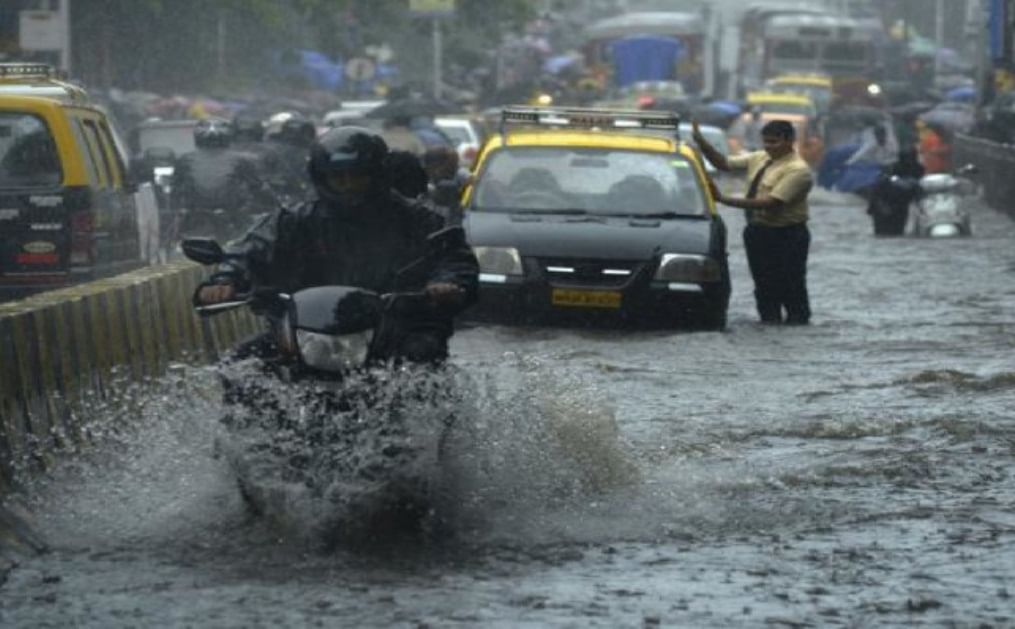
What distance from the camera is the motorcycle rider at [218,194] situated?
83.9 ft

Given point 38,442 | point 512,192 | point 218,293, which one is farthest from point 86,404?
point 512,192

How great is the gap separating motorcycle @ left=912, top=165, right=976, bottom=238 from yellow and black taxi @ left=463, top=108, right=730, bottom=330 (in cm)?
1448

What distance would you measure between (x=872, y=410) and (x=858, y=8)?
118055 mm

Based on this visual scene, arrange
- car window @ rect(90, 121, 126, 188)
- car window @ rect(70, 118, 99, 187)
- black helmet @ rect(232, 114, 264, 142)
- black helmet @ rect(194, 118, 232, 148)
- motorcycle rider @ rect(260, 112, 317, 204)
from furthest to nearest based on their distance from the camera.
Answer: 1. black helmet @ rect(232, 114, 264, 142)
2. motorcycle rider @ rect(260, 112, 317, 204)
3. black helmet @ rect(194, 118, 232, 148)
4. car window @ rect(90, 121, 126, 188)
5. car window @ rect(70, 118, 99, 187)

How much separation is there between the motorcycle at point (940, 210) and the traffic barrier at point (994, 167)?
216 inches

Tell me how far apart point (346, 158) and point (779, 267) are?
10535 mm

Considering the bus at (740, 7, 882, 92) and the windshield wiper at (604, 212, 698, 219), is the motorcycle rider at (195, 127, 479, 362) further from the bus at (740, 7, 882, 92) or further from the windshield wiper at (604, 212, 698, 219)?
the bus at (740, 7, 882, 92)

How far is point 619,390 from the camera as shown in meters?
14.9

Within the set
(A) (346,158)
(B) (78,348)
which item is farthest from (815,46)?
(A) (346,158)

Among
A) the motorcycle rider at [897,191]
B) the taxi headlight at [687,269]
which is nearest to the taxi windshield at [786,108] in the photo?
the motorcycle rider at [897,191]

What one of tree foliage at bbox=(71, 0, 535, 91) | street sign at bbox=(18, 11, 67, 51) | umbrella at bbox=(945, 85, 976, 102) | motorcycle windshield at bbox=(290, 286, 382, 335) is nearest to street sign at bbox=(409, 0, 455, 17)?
tree foliage at bbox=(71, 0, 535, 91)

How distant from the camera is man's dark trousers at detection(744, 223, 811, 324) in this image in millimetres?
19016

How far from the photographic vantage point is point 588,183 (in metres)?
19.0

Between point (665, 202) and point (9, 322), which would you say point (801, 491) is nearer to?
point (9, 322)
